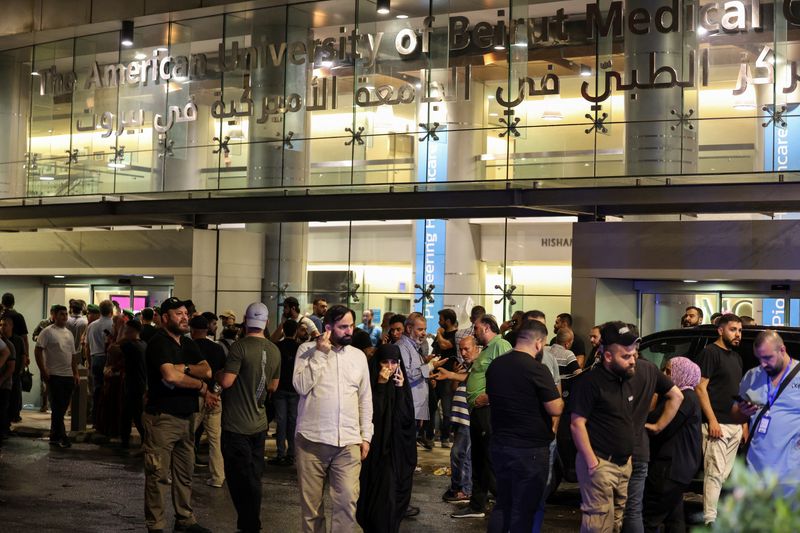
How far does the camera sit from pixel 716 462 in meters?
10.6

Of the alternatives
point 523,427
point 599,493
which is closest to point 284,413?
point 523,427

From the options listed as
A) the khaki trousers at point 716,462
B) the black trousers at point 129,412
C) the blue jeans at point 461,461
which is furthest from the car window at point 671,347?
the black trousers at point 129,412

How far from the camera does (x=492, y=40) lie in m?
20.3

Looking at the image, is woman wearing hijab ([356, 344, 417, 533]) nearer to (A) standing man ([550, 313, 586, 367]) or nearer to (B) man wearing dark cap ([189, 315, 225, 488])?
(B) man wearing dark cap ([189, 315, 225, 488])

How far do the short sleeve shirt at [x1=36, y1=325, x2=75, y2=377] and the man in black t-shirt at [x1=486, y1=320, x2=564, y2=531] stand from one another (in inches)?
422

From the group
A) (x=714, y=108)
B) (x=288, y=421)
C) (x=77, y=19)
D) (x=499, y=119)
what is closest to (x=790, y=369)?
(x=288, y=421)

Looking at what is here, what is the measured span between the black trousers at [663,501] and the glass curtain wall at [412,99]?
8568mm

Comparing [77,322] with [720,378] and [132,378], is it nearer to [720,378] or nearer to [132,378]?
[132,378]

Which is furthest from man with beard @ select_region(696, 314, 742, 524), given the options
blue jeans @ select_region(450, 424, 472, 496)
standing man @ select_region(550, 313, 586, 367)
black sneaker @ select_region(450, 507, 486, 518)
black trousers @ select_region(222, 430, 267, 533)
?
standing man @ select_region(550, 313, 586, 367)

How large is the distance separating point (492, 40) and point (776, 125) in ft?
18.4

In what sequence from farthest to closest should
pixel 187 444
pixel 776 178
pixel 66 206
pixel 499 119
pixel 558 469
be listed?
pixel 66 206, pixel 499 119, pixel 776 178, pixel 558 469, pixel 187 444

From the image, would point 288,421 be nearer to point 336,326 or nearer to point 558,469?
point 558,469

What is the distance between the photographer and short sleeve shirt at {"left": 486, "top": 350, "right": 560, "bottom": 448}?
8711mm

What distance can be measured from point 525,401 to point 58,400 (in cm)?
1116
